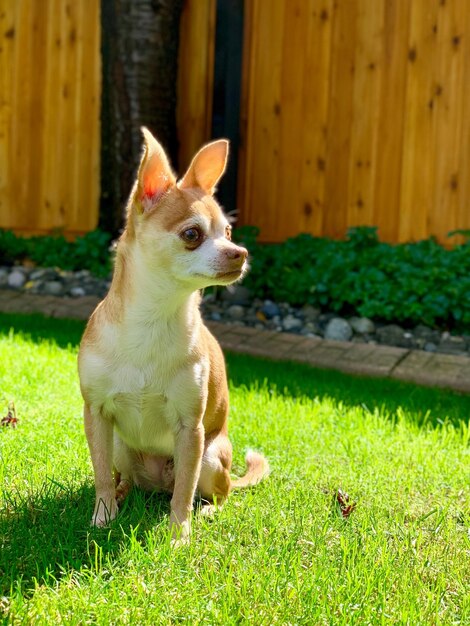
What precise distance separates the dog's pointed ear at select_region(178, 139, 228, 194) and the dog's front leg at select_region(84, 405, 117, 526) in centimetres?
84

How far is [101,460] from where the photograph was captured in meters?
2.75

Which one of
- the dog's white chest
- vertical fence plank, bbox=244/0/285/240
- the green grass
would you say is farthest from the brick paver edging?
the dog's white chest

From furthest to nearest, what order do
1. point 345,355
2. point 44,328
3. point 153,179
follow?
1. point 44,328
2. point 345,355
3. point 153,179

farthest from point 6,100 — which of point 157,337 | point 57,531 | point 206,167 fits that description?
point 57,531

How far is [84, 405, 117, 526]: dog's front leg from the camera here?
272 centimetres

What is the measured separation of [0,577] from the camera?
2.26 metres

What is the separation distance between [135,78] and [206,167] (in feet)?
16.9

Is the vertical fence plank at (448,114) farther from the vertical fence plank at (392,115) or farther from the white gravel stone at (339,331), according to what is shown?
the white gravel stone at (339,331)

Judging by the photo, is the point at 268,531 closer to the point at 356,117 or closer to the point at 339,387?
the point at 339,387

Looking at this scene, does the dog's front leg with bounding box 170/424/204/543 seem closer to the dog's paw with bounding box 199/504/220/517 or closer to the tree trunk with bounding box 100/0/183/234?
the dog's paw with bounding box 199/504/220/517

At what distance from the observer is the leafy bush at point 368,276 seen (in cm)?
640

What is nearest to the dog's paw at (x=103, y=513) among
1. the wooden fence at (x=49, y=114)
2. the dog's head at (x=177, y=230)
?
the dog's head at (x=177, y=230)

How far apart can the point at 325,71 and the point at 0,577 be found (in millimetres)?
6330

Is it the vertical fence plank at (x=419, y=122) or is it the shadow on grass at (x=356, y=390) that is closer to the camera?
the shadow on grass at (x=356, y=390)
